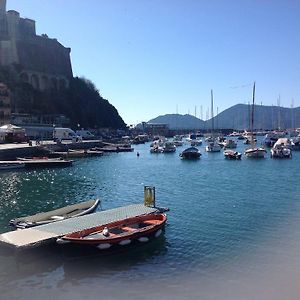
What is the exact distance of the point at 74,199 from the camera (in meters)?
32.8

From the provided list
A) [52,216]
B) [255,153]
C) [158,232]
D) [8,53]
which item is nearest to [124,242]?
[158,232]

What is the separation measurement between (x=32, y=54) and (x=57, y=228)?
121712mm

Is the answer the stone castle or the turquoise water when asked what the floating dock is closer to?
the turquoise water

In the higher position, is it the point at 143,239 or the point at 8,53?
the point at 8,53

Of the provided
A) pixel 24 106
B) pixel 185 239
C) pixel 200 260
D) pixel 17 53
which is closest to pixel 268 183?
pixel 185 239

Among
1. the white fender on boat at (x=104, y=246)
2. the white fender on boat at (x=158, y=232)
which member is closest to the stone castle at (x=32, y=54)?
the white fender on boat at (x=158, y=232)

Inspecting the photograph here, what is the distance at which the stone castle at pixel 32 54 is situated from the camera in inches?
4855

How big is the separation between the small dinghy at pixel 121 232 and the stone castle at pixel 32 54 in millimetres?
111258

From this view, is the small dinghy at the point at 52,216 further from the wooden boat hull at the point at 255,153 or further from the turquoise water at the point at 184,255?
the wooden boat hull at the point at 255,153

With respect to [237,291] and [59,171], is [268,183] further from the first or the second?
[237,291]

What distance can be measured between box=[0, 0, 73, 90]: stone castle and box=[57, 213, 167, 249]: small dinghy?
111 m

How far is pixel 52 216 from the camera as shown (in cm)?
2280

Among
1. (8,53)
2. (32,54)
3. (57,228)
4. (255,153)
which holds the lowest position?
(57,228)

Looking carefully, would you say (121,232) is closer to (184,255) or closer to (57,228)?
(57,228)
